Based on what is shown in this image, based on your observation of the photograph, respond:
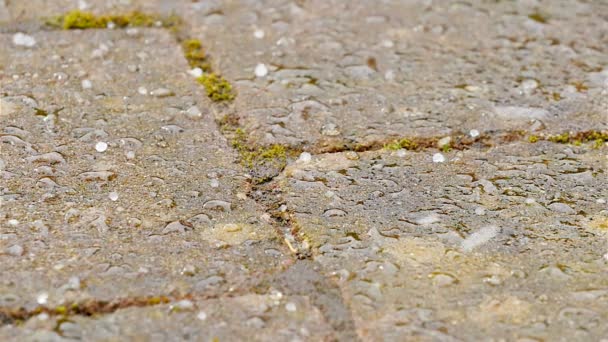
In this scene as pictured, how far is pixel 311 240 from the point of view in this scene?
4.82 ft

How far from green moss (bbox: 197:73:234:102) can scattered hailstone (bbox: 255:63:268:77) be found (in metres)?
0.09

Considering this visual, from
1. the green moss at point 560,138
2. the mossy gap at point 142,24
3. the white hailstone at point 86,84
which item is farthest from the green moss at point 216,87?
the green moss at point 560,138

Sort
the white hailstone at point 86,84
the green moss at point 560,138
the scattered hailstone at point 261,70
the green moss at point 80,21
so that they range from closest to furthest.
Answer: the green moss at point 560,138
the white hailstone at point 86,84
the scattered hailstone at point 261,70
the green moss at point 80,21

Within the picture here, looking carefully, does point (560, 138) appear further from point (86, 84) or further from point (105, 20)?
point (105, 20)

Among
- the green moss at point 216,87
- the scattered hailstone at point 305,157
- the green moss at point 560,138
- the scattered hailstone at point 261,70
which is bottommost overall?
the green moss at point 216,87

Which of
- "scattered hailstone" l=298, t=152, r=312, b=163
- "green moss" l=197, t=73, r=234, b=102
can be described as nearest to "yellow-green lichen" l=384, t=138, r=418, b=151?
"scattered hailstone" l=298, t=152, r=312, b=163

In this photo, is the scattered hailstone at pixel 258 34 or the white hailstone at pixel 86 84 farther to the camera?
the scattered hailstone at pixel 258 34

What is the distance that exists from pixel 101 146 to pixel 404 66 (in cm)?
83

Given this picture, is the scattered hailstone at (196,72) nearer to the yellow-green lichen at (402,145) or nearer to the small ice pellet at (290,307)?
the yellow-green lichen at (402,145)

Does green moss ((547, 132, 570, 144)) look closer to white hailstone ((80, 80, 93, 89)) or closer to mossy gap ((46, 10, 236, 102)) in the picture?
mossy gap ((46, 10, 236, 102))

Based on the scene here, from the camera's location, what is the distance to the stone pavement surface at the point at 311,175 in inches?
50.9

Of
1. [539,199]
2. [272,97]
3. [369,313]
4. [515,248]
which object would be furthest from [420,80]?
[369,313]

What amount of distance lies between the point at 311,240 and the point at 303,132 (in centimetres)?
42

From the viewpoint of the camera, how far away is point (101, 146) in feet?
5.68
